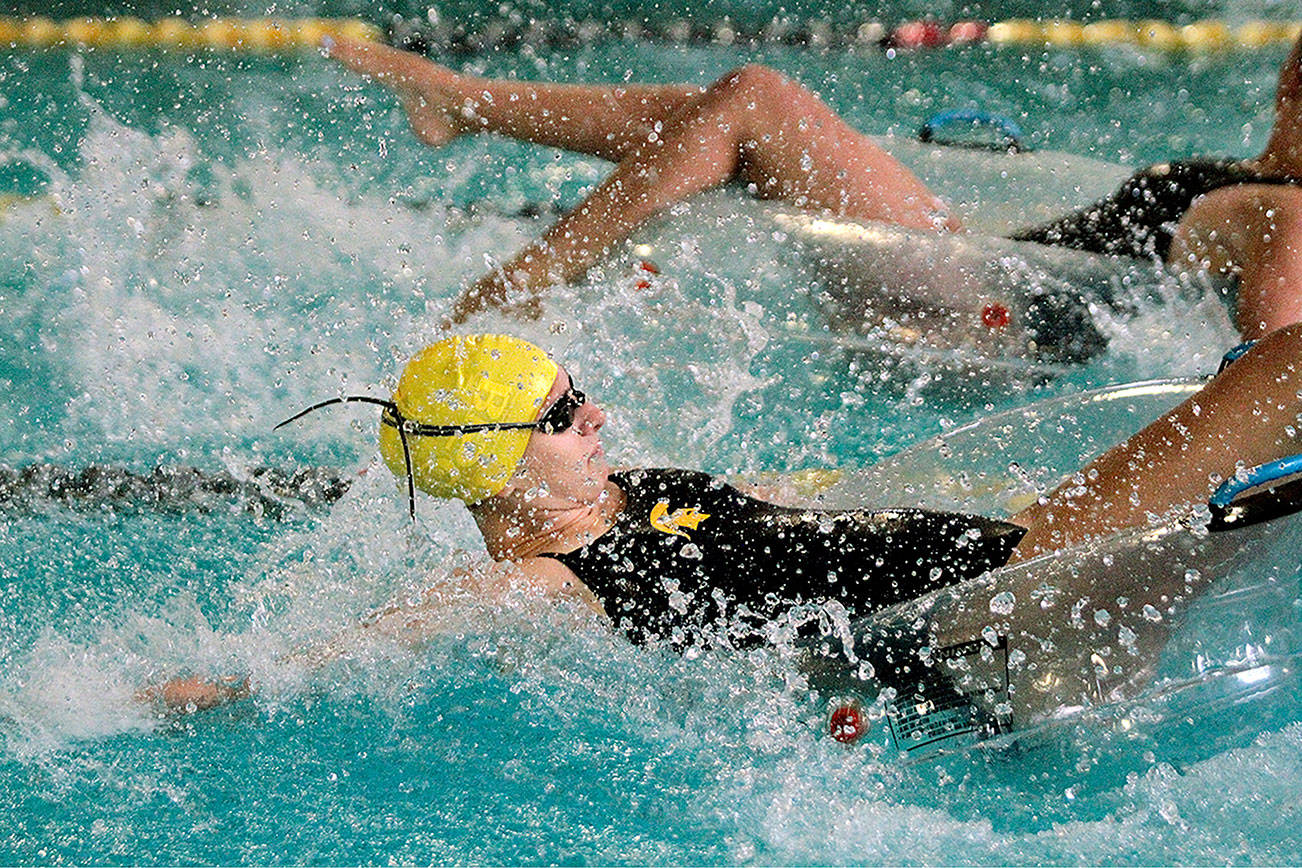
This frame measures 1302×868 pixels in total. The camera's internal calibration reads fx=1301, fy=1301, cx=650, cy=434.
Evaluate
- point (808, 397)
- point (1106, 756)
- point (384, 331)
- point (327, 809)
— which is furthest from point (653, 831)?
point (384, 331)

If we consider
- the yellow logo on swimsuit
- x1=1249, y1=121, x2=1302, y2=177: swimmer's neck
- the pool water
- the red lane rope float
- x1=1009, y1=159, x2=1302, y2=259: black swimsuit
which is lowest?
the red lane rope float

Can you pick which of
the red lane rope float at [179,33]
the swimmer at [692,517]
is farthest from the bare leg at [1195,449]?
the red lane rope float at [179,33]

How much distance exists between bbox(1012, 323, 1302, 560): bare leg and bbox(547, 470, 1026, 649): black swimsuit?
9 cm

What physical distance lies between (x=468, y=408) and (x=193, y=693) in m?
0.51

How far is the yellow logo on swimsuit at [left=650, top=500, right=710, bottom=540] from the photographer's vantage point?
1.82 metres

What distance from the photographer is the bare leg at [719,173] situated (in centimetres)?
246

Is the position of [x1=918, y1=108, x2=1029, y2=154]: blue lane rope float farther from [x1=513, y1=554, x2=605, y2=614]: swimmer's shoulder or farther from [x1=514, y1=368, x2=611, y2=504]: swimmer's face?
[x1=513, y1=554, x2=605, y2=614]: swimmer's shoulder

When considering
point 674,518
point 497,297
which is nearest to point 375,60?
point 497,297

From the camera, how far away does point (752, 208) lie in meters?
2.57

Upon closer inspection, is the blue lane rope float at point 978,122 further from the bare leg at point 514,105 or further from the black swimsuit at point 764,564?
the black swimsuit at point 764,564

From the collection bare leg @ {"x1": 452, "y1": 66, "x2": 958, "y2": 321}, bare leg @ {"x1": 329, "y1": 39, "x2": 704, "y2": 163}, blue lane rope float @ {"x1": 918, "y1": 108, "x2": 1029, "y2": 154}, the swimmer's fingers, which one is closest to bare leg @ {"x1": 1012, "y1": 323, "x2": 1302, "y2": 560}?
bare leg @ {"x1": 452, "y1": 66, "x2": 958, "y2": 321}

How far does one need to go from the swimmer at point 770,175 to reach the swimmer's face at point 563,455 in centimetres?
71

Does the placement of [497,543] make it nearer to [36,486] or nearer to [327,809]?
[327,809]

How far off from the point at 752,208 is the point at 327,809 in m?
1.43
